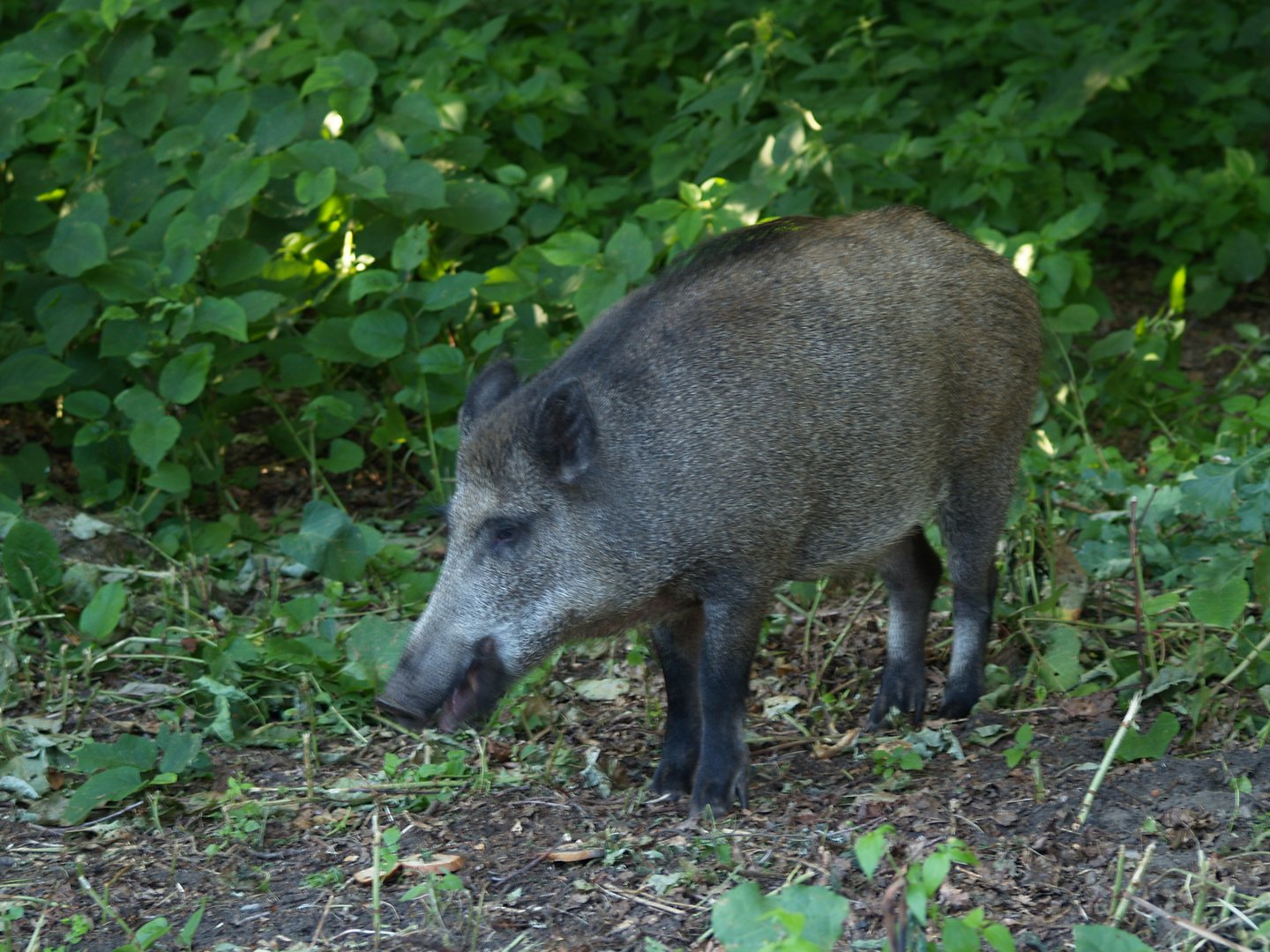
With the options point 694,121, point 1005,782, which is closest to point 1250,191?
point 694,121

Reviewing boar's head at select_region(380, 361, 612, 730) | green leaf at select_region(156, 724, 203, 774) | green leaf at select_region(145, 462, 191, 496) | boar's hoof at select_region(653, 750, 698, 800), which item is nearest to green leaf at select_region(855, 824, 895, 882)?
boar's head at select_region(380, 361, 612, 730)

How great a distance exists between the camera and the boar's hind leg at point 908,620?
3.71m

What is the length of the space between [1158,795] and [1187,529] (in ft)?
5.14

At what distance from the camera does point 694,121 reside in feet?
19.2

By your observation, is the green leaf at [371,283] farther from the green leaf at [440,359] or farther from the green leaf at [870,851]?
the green leaf at [870,851]

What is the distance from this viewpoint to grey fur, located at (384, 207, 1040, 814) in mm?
3080

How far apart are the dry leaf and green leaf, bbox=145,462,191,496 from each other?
223cm

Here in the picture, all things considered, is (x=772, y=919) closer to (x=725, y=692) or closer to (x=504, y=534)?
(x=725, y=692)

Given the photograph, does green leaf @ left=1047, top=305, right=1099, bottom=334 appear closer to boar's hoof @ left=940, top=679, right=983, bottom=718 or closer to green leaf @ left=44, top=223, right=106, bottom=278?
boar's hoof @ left=940, top=679, right=983, bottom=718

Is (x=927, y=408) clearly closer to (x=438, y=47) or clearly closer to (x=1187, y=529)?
(x=1187, y=529)

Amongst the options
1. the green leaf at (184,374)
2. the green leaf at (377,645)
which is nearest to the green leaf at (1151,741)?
the green leaf at (377,645)

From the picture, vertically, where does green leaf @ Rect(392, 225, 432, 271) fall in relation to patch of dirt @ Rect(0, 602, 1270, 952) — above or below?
above

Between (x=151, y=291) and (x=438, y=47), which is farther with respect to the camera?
(x=438, y=47)

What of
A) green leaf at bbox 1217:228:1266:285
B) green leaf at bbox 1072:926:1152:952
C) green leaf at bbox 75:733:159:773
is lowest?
green leaf at bbox 1217:228:1266:285
